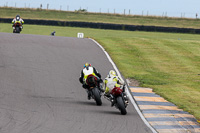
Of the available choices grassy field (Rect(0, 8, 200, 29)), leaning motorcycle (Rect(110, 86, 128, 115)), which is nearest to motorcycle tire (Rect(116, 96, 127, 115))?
leaning motorcycle (Rect(110, 86, 128, 115))

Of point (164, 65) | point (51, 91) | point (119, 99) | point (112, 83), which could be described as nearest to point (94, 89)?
point (112, 83)

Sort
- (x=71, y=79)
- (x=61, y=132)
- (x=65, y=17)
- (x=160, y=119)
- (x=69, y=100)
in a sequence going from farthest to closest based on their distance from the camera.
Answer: (x=65, y=17)
(x=71, y=79)
(x=69, y=100)
(x=160, y=119)
(x=61, y=132)

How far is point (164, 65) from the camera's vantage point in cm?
2681

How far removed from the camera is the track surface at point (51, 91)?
12320 millimetres

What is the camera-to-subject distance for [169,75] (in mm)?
24453

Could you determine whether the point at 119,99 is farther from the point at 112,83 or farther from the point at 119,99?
the point at 112,83

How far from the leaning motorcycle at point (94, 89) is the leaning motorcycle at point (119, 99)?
97 cm

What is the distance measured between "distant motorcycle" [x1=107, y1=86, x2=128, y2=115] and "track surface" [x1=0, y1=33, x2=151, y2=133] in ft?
0.85

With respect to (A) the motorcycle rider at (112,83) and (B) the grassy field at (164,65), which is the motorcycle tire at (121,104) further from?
(B) the grassy field at (164,65)

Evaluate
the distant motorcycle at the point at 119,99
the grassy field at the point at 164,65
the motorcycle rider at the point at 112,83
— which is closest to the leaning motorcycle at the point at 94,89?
the motorcycle rider at the point at 112,83

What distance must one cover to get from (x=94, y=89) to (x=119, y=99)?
161 centimetres

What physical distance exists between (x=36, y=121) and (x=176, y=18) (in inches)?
2444

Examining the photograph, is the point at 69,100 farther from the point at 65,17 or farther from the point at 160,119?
the point at 65,17

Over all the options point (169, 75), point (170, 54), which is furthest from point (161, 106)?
point (170, 54)
